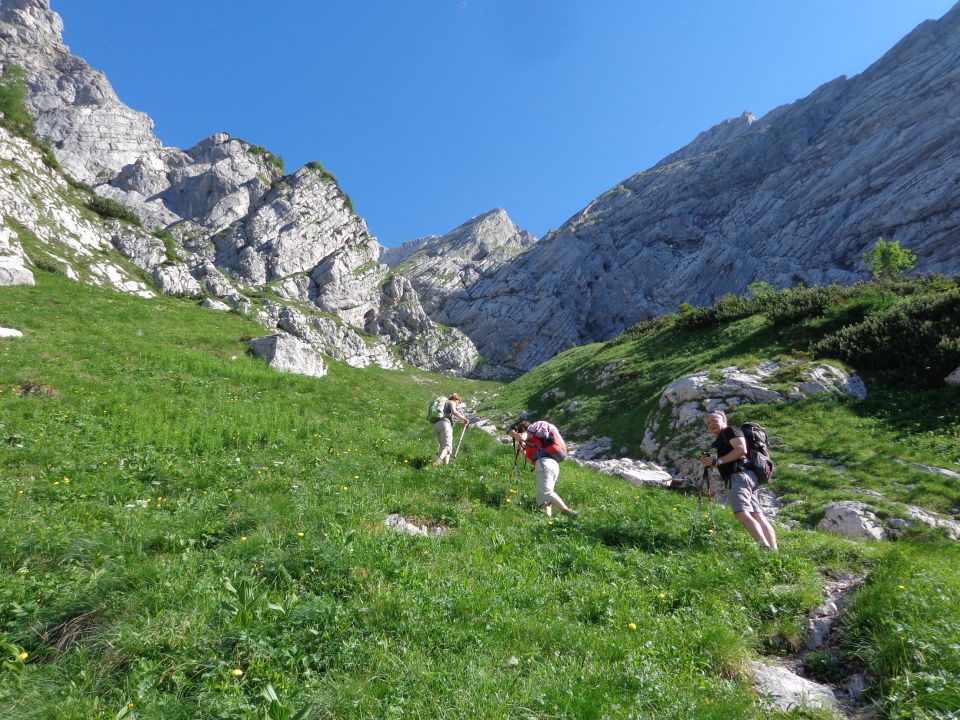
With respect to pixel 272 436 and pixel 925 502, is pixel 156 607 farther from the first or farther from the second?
pixel 925 502

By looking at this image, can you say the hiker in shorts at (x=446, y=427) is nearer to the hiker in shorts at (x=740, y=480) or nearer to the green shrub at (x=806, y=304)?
the hiker in shorts at (x=740, y=480)

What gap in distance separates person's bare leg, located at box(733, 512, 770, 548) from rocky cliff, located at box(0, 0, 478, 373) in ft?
276

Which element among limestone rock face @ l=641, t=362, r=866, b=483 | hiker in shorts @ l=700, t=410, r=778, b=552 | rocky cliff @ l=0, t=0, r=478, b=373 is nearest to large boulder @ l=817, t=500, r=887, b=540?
hiker in shorts @ l=700, t=410, r=778, b=552

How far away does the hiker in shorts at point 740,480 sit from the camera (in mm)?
7926

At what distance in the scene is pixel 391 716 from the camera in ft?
12.1

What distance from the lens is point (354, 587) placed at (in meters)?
5.41

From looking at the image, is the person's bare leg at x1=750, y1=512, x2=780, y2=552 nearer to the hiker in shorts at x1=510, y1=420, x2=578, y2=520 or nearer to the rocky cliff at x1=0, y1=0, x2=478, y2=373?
the hiker in shorts at x1=510, y1=420, x2=578, y2=520

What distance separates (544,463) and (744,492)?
374 cm

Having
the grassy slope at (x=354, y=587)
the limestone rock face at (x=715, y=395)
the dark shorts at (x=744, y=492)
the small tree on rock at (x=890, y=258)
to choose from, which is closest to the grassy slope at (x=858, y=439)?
the grassy slope at (x=354, y=587)

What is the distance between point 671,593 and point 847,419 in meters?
14.4

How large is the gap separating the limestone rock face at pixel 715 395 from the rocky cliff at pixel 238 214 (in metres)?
75.7

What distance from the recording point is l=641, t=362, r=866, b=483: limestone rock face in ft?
56.5

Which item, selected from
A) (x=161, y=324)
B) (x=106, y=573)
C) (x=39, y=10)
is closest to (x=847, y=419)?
(x=106, y=573)

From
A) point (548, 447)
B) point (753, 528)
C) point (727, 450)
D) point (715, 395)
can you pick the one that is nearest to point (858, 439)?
point (715, 395)
